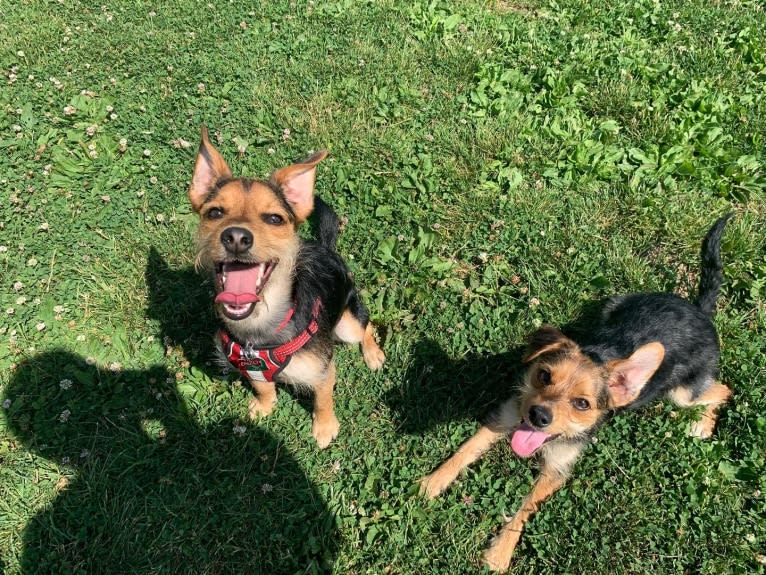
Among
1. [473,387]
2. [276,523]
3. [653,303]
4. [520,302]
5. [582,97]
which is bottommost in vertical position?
[276,523]

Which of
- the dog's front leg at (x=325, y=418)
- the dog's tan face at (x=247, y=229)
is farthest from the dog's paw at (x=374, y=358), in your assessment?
the dog's tan face at (x=247, y=229)

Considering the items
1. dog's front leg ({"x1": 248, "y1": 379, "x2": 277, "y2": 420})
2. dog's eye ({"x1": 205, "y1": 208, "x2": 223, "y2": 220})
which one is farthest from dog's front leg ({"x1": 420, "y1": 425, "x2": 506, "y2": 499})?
dog's eye ({"x1": 205, "y1": 208, "x2": 223, "y2": 220})

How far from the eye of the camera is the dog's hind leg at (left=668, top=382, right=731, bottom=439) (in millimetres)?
4402

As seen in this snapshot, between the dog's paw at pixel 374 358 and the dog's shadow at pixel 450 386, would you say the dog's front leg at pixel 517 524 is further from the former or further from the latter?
the dog's paw at pixel 374 358

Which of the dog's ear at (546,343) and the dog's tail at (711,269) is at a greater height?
the dog's tail at (711,269)

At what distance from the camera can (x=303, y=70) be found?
7367 millimetres

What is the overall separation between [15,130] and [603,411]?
7848 mm

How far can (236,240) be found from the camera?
10.4 ft

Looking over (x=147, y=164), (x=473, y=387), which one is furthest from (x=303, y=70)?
(x=473, y=387)

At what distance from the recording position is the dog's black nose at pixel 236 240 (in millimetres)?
3139

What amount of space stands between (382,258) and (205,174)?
2.31 m

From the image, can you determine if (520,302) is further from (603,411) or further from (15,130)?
(15,130)

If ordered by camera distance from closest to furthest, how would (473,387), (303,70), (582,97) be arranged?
(473,387) < (582,97) < (303,70)

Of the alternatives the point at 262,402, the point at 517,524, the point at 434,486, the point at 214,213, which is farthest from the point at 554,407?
the point at 214,213
